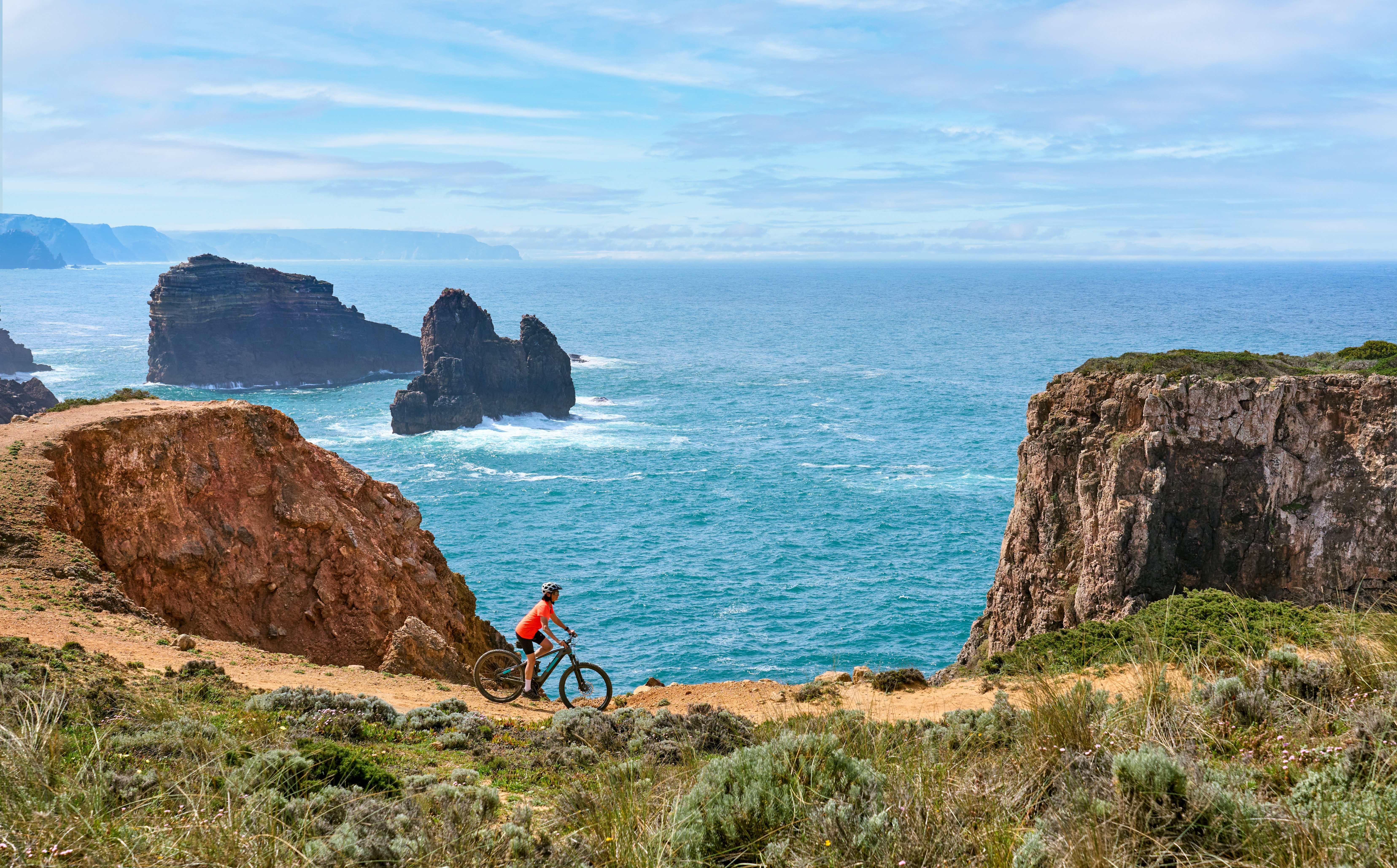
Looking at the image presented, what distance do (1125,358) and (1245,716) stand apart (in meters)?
24.2

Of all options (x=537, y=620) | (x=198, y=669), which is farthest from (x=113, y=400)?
(x=537, y=620)

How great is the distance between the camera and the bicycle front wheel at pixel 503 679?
15945mm

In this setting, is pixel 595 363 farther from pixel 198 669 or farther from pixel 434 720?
pixel 434 720

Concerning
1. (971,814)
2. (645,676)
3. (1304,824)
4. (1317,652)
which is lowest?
(645,676)

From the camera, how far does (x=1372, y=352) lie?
97.4 ft

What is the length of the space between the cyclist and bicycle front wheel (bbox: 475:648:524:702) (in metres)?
0.22

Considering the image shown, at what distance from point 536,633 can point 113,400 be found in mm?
17418

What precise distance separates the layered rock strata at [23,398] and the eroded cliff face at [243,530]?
61.0 m

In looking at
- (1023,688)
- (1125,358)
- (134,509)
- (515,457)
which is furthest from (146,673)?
(515,457)

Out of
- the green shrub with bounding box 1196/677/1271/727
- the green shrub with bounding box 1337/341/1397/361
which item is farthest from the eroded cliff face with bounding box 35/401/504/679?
the green shrub with bounding box 1337/341/1397/361

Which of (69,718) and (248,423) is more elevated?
(248,423)

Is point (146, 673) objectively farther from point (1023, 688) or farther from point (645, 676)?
point (645, 676)

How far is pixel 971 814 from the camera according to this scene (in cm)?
625

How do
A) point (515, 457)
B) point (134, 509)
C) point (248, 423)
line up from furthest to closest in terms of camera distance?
point (515, 457) < point (248, 423) < point (134, 509)
